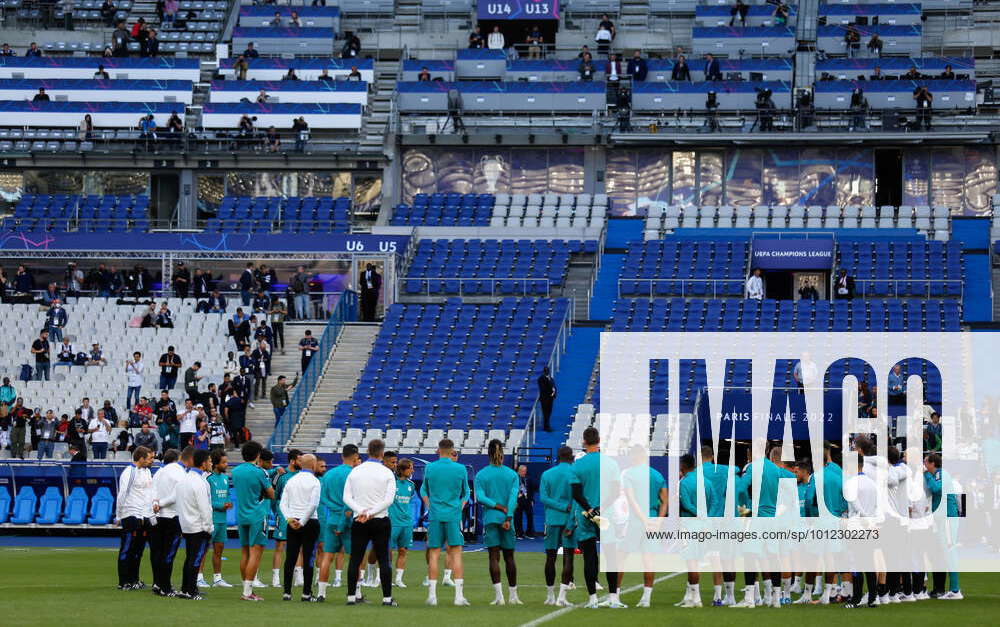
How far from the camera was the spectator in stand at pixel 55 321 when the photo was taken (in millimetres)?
41719

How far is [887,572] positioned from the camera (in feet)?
61.8

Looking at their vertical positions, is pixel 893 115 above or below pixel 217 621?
above

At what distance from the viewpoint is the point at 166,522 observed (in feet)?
58.7

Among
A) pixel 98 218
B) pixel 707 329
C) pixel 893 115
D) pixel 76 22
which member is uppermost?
pixel 76 22

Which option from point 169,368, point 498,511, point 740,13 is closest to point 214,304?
point 169,368

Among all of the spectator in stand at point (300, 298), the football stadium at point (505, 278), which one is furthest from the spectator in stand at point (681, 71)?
the spectator in stand at point (300, 298)

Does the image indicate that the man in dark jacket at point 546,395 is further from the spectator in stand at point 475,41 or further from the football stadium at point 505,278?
the spectator in stand at point 475,41

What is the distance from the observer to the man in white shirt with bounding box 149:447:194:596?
17781mm

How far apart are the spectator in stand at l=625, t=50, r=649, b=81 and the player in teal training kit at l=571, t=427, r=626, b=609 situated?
113 feet

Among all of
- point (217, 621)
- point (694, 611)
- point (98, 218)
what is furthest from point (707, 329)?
point (217, 621)

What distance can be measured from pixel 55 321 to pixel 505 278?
1249 cm

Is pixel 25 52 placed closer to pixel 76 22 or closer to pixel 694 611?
pixel 76 22

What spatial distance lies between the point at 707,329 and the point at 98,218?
19.9 m

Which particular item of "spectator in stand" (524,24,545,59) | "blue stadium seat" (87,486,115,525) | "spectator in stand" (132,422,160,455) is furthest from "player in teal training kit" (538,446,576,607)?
"spectator in stand" (524,24,545,59)
